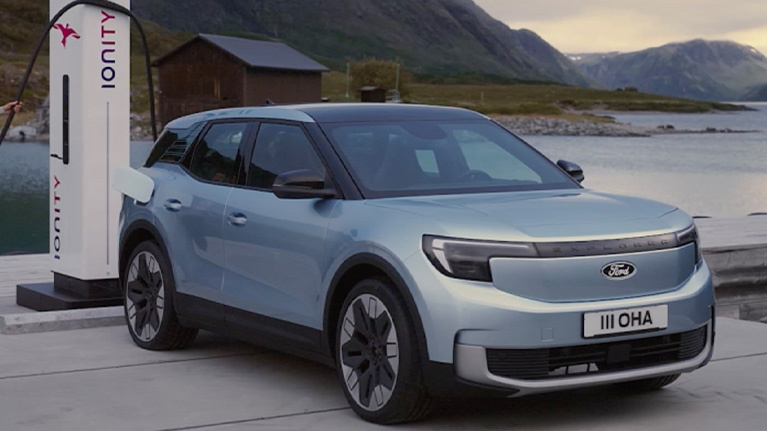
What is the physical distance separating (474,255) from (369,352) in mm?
776

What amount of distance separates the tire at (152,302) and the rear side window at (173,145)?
582 mm

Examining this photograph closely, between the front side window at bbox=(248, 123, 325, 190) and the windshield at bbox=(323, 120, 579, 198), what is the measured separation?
17 cm

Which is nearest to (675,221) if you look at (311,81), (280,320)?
(280,320)

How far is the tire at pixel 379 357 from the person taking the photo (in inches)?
222

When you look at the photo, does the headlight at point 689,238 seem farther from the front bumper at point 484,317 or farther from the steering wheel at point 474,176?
the steering wheel at point 474,176

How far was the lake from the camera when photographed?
144 feet

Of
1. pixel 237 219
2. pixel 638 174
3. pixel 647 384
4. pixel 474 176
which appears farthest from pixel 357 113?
pixel 638 174

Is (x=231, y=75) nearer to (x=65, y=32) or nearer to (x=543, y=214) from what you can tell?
(x=65, y=32)

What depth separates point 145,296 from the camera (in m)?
8.00

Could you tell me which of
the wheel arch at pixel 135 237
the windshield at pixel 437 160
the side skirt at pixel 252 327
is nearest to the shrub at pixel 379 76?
the wheel arch at pixel 135 237

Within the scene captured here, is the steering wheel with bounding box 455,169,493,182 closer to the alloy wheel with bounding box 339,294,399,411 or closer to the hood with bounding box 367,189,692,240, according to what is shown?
the hood with bounding box 367,189,692,240

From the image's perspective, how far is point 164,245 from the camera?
768 centimetres

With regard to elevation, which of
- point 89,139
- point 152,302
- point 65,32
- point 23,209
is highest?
point 65,32

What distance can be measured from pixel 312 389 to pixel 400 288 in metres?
1.39
